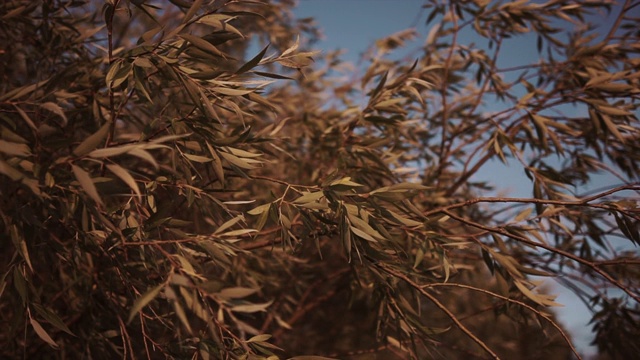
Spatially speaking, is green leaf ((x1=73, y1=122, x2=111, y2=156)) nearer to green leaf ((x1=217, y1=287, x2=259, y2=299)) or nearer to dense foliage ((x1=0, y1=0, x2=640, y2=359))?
dense foliage ((x1=0, y1=0, x2=640, y2=359))

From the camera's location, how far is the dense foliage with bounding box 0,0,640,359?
1.20 meters

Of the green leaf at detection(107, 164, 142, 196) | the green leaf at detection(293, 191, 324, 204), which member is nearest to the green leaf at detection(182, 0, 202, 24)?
the green leaf at detection(107, 164, 142, 196)

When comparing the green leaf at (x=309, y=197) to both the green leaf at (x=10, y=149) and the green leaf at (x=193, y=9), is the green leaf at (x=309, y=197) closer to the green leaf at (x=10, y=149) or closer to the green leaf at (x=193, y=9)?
the green leaf at (x=193, y=9)

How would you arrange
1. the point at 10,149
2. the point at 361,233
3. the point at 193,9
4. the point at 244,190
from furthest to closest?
the point at 244,190 → the point at 361,233 → the point at 193,9 → the point at 10,149

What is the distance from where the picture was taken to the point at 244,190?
2189mm

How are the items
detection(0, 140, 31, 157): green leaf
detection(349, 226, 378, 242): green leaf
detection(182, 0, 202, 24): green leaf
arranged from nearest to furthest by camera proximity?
detection(0, 140, 31, 157): green leaf < detection(182, 0, 202, 24): green leaf < detection(349, 226, 378, 242): green leaf

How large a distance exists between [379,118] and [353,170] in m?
0.27

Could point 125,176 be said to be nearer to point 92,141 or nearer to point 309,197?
point 92,141

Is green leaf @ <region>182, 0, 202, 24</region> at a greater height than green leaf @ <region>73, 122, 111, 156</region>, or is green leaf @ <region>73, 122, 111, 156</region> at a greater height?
green leaf @ <region>182, 0, 202, 24</region>

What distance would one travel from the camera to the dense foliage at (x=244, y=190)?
1.20 metres

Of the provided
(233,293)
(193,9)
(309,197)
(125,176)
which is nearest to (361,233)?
A: (309,197)

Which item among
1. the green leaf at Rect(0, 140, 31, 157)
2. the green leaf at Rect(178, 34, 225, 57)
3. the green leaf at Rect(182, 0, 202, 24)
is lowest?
the green leaf at Rect(0, 140, 31, 157)

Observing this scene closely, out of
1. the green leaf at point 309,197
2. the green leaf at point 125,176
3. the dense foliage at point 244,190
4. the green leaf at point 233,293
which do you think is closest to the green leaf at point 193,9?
the dense foliage at point 244,190

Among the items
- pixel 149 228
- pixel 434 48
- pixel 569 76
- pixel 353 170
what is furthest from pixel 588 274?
pixel 149 228
